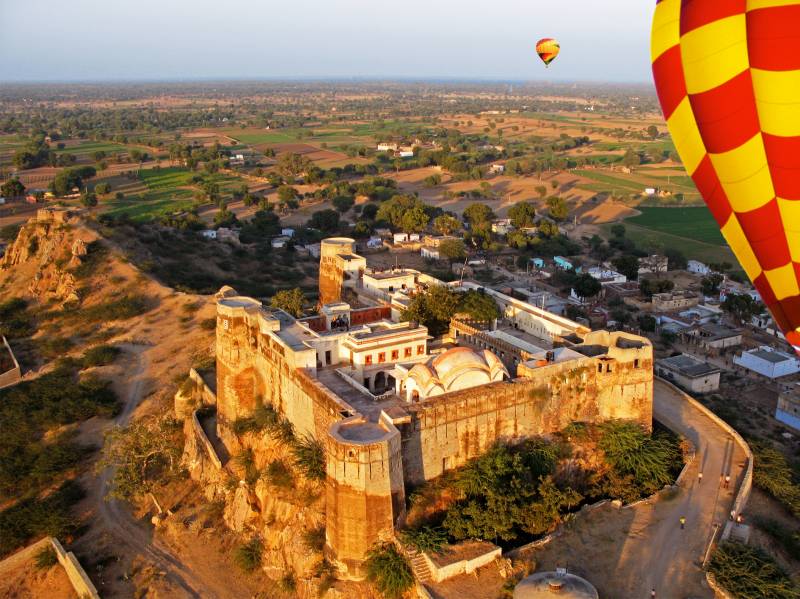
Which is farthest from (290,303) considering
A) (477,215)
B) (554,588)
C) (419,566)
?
(477,215)

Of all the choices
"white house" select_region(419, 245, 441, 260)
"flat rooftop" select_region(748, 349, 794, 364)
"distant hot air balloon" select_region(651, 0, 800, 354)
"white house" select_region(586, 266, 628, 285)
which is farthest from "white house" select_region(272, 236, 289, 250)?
"distant hot air balloon" select_region(651, 0, 800, 354)

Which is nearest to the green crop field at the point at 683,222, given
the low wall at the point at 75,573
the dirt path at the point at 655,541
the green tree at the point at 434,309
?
the green tree at the point at 434,309

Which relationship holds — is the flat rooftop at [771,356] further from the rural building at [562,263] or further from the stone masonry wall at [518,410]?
the rural building at [562,263]

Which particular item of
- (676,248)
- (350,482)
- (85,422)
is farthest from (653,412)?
(676,248)

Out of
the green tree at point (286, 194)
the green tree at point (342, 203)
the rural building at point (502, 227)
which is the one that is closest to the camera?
the rural building at point (502, 227)

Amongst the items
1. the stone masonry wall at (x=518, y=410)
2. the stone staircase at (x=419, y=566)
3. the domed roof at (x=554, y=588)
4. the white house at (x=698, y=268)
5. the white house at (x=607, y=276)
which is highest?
the stone masonry wall at (x=518, y=410)
